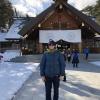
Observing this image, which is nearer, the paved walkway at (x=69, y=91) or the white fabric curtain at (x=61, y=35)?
the paved walkway at (x=69, y=91)

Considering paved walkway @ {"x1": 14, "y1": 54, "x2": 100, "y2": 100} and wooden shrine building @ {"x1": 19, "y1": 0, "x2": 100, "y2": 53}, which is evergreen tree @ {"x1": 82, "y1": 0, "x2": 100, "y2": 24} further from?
paved walkway @ {"x1": 14, "y1": 54, "x2": 100, "y2": 100}

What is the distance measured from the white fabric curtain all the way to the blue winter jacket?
3467 cm

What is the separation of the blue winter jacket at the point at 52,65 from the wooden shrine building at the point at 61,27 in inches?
1318

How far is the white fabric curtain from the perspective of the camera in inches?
1745

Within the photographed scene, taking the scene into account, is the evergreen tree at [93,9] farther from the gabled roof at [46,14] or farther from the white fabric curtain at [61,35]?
the gabled roof at [46,14]

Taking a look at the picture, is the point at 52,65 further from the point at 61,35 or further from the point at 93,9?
the point at 93,9

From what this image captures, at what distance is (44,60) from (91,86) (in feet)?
18.4

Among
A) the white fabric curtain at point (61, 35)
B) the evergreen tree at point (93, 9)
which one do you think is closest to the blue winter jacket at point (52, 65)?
the white fabric curtain at point (61, 35)

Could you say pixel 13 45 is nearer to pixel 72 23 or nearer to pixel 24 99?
pixel 72 23

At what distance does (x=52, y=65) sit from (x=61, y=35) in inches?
1384

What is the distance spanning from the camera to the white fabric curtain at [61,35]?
44.3 meters

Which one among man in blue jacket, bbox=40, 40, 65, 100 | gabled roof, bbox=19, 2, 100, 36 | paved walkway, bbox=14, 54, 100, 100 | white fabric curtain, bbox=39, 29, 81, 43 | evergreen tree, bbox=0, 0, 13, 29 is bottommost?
→ paved walkway, bbox=14, 54, 100, 100

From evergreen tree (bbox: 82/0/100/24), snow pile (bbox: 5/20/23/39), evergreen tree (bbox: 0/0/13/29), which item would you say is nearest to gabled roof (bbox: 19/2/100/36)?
snow pile (bbox: 5/20/23/39)

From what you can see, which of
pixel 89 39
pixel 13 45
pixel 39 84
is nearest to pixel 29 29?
pixel 89 39
